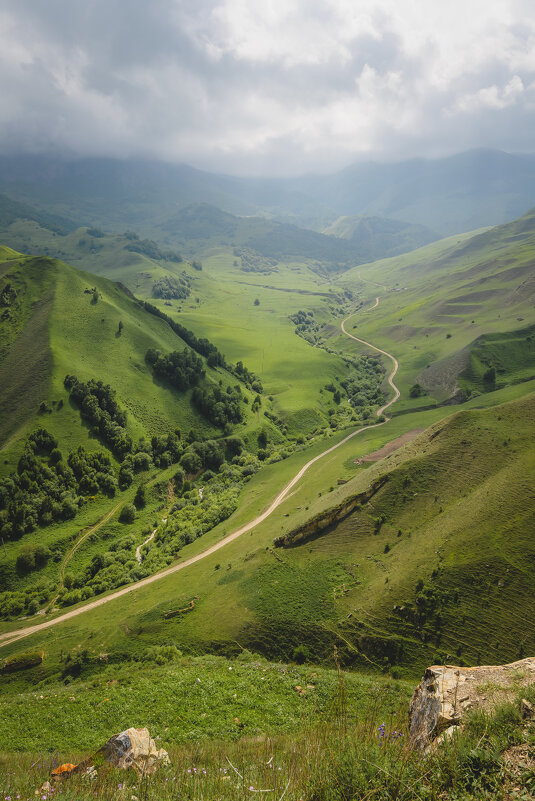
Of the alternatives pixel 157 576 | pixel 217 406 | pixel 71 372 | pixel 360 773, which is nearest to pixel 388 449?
pixel 217 406

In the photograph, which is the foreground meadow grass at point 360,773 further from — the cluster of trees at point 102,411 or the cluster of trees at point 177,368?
the cluster of trees at point 177,368

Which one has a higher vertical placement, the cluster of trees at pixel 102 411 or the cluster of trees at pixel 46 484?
the cluster of trees at pixel 102 411

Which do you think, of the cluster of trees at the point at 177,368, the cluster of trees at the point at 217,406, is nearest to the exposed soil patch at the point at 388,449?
the cluster of trees at the point at 217,406

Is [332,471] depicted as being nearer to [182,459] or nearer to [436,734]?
[182,459]

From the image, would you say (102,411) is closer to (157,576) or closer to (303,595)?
(157,576)

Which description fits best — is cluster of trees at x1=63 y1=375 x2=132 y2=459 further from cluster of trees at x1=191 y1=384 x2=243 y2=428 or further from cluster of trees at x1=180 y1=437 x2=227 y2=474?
cluster of trees at x1=191 y1=384 x2=243 y2=428

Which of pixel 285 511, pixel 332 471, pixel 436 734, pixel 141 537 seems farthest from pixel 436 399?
pixel 436 734
